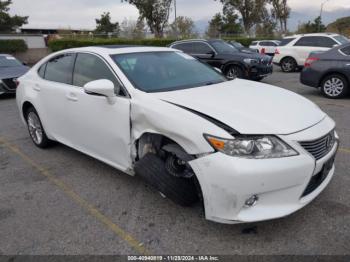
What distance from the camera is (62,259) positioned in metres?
2.49

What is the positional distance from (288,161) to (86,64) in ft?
8.61

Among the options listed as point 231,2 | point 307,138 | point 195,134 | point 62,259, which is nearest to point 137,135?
point 195,134

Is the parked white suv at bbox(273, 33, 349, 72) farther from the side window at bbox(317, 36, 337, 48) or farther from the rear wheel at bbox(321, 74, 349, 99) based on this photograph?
the rear wheel at bbox(321, 74, 349, 99)

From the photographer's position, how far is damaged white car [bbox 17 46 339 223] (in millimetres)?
2389

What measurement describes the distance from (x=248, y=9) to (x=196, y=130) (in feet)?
144

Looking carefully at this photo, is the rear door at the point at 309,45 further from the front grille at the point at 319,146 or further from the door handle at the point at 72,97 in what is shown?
the door handle at the point at 72,97

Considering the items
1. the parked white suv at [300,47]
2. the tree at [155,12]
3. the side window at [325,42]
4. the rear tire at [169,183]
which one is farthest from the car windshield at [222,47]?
the tree at [155,12]

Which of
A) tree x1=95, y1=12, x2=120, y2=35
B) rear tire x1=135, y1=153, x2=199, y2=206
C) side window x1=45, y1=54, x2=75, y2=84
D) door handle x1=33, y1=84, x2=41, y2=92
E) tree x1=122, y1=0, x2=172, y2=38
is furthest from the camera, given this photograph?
tree x1=95, y1=12, x2=120, y2=35

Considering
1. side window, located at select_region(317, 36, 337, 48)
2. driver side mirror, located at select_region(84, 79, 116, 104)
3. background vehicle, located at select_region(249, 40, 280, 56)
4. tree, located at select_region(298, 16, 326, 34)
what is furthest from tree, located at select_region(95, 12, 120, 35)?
driver side mirror, located at select_region(84, 79, 116, 104)

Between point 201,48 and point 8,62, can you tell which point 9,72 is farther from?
point 201,48

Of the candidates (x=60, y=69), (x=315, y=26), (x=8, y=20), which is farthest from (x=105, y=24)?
(x=60, y=69)

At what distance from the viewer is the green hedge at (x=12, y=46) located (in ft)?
73.4

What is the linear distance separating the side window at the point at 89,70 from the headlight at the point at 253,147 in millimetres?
1415

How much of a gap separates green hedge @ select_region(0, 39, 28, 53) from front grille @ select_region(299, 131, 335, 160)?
24.3m
